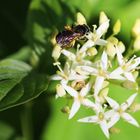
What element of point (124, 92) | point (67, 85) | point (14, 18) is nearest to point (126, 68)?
point (67, 85)

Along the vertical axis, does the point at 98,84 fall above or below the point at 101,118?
above

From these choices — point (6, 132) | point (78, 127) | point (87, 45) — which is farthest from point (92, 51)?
point (6, 132)

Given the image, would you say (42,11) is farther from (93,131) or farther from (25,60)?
(93,131)

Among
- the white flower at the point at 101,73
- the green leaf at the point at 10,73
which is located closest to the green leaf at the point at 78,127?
the green leaf at the point at 10,73

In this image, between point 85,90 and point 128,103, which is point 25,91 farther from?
point 128,103

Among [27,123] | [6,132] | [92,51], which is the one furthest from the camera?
[6,132]

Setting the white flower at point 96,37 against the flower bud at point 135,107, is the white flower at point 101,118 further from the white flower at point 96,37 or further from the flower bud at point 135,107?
the white flower at point 96,37
